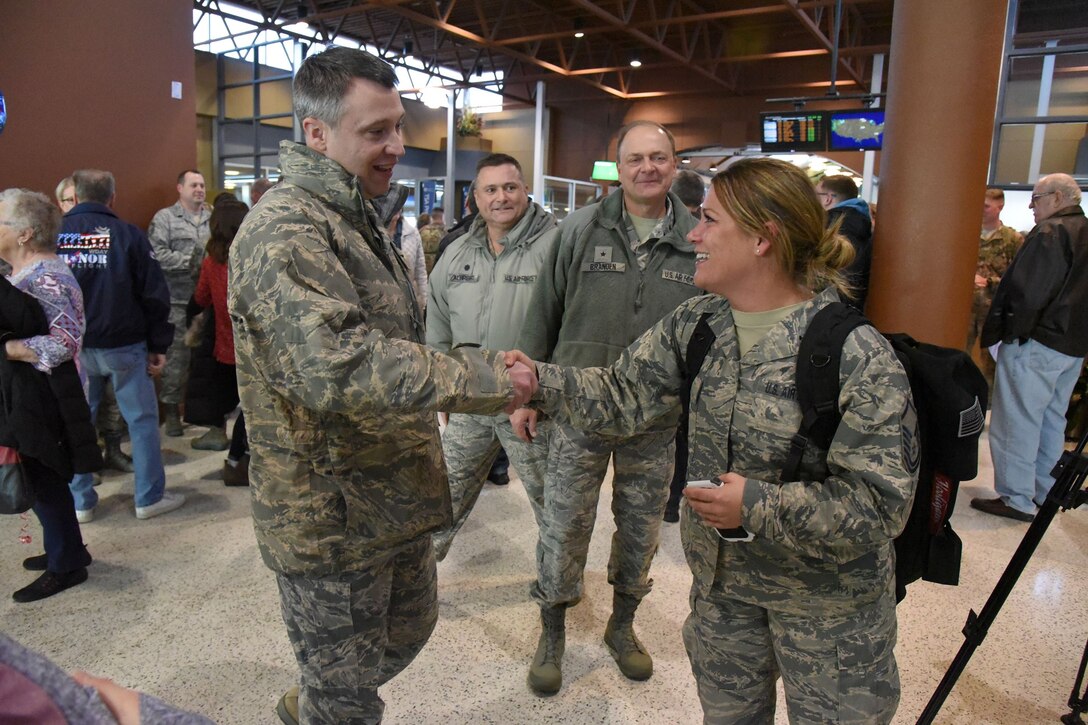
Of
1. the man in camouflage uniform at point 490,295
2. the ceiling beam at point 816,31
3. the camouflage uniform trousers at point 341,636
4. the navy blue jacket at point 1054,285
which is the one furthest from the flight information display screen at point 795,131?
the camouflage uniform trousers at point 341,636

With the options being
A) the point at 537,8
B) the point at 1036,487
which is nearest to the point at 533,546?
the point at 1036,487

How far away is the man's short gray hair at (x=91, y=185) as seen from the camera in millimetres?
3643

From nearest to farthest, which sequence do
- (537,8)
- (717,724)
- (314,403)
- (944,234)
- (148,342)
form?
(314,403), (717,724), (944,234), (148,342), (537,8)

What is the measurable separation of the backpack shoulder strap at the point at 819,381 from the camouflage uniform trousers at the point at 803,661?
31 centimetres

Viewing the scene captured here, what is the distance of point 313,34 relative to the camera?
13.8 metres

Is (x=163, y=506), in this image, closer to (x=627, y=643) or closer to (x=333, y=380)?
(x=627, y=643)

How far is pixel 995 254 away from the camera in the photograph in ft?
18.4

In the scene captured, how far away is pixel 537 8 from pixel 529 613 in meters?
13.0

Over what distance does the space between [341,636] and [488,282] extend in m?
1.73

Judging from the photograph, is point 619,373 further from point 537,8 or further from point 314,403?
point 537,8

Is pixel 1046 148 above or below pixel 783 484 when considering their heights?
above

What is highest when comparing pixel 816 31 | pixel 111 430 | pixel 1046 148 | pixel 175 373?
pixel 816 31

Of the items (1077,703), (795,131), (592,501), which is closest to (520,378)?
(592,501)

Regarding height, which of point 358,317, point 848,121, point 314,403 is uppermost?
point 848,121
